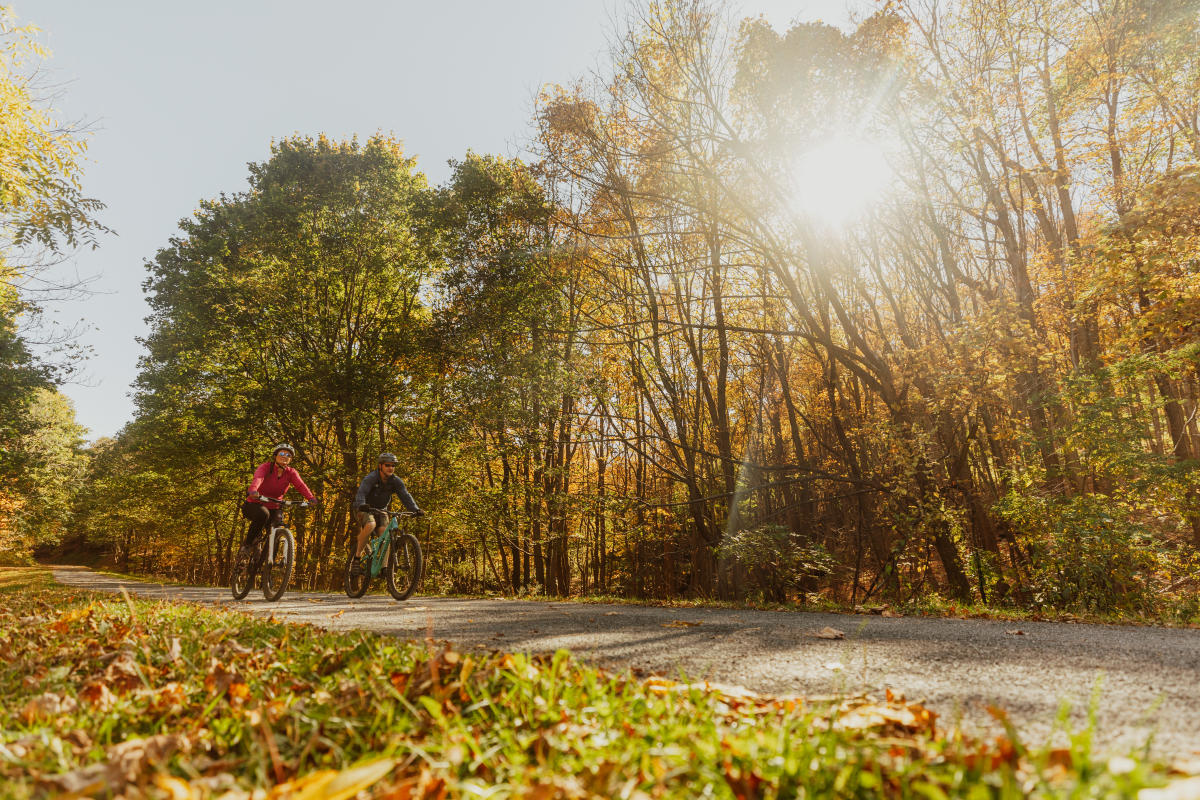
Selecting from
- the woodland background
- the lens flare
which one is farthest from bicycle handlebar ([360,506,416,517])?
the lens flare

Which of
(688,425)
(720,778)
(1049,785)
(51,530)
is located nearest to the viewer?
(1049,785)

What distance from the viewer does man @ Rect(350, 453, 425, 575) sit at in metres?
8.69

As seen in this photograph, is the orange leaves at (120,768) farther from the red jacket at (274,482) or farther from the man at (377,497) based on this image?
the red jacket at (274,482)

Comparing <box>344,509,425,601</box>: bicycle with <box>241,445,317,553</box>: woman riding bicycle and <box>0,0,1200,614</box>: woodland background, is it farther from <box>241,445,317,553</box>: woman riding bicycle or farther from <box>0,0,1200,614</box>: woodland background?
<box>0,0,1200,614</box>: woodland background

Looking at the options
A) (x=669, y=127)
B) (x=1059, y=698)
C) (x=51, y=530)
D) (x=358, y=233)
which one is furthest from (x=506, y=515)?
(x=51, y=530)

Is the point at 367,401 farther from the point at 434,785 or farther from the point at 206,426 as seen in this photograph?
the point at 434,785

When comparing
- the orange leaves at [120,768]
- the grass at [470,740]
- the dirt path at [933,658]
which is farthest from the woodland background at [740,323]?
the orange leaves at [120,768]

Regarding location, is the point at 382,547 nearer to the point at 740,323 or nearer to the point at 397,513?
the point at 397,513

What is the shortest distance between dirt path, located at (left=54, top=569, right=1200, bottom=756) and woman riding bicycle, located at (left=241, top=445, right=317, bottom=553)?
4135 mm

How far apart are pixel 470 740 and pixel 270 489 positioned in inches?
345

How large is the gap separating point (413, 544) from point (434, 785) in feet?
24.5

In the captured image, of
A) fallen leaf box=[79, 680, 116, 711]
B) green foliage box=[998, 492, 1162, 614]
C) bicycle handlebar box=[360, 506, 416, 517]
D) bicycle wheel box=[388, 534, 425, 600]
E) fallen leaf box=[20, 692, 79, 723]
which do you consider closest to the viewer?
fallen leaf box=[20, 692, 79, 723]

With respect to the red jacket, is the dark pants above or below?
below

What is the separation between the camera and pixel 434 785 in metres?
1.51
